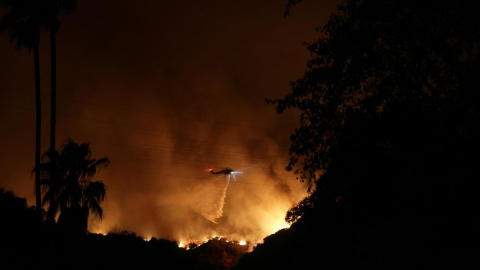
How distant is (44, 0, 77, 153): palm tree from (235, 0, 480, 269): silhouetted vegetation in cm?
2127

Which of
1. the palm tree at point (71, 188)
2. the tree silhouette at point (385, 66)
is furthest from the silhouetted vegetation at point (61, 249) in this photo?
the tree silhouette at point (385, 66)

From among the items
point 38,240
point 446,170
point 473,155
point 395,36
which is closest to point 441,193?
point 446,170

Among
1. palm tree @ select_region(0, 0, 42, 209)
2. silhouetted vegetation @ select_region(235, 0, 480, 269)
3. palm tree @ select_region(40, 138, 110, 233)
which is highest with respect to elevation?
palm tree @ select_region(0, 0, 42, 209)

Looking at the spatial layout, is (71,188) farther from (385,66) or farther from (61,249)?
(385,66)

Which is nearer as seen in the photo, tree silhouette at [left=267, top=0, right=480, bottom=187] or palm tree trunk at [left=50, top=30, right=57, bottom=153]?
tree silhouette at [left=267, top=0, right=480, bottom=187]

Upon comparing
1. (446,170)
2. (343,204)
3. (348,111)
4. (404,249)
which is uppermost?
(348,111)

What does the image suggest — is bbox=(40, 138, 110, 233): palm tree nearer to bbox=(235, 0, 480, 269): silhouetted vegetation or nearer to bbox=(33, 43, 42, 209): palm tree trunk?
bbox=(33, 43, 42, 209): palm tree trunk

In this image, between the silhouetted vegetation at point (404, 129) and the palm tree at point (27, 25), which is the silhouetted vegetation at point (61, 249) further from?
the silhouetted vegetation at point (404, 129)

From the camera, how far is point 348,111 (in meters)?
9.62

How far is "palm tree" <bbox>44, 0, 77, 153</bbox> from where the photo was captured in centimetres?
2605

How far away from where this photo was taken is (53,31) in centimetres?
2664

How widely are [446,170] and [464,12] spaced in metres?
3.48

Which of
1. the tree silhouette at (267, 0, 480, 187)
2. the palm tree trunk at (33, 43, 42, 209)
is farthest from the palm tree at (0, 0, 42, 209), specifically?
the tree silhouette at (267, 0, 480, 187)

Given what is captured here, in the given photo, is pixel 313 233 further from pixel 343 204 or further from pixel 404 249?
pixel 404 249
